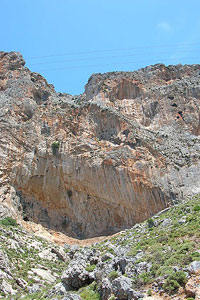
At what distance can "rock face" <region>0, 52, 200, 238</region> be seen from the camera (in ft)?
127

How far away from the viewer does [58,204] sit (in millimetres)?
40469

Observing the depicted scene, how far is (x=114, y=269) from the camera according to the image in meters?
16.4

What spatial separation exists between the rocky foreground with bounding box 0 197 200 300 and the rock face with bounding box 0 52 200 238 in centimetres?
953

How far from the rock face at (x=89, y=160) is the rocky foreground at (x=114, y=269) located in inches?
375

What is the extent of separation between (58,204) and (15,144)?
890cm

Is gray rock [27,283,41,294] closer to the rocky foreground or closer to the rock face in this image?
the rocky foreground

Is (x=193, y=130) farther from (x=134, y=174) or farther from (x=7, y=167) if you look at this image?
(x=7, y=167)

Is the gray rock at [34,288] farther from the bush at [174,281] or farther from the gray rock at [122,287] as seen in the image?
the bush at [174,281]

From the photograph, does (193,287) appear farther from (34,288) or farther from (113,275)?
(34,288)

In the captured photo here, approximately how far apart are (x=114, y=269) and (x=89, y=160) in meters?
24.8

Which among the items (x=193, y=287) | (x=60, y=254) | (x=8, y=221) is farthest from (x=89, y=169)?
(x=193, y=287)

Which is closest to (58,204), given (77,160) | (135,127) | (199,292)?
(77,160)

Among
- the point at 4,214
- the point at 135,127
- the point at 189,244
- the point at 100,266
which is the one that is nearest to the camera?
the point at 189,244

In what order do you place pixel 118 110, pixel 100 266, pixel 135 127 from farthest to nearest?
pixel 118 110
pixel 135 127
pixel 100 266
